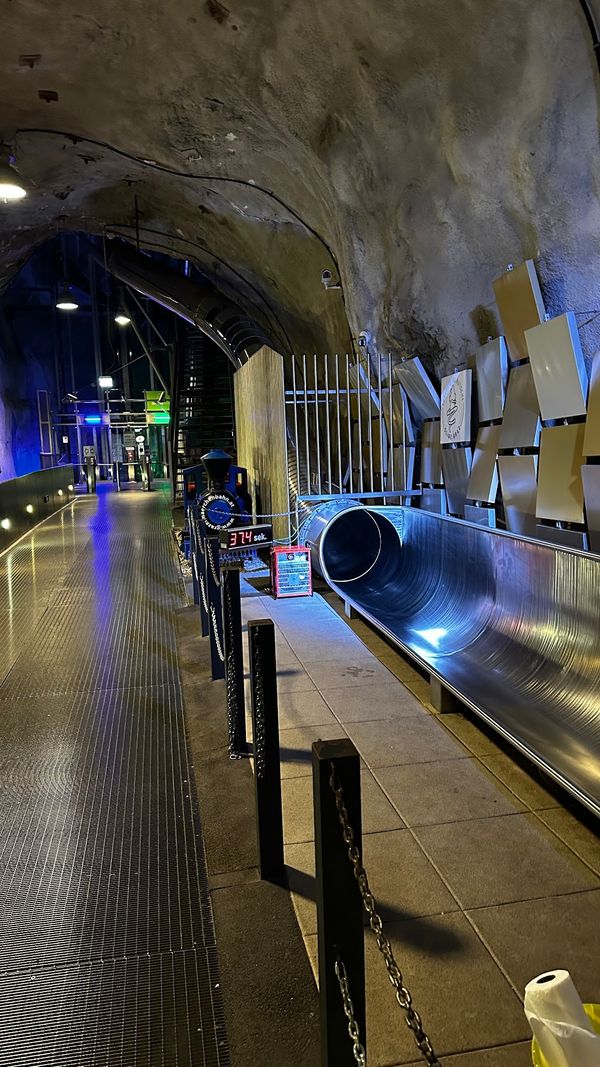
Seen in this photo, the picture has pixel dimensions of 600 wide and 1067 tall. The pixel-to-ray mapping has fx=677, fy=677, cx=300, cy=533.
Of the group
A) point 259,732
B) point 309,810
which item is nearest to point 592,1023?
point 259,732

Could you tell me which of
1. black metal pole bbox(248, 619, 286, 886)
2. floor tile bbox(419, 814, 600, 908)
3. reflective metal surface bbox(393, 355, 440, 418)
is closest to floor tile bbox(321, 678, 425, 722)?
floor tile bbox(419, 814, 600, 908)

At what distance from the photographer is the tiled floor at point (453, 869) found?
1.93m

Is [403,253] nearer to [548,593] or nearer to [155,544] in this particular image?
[548,593]

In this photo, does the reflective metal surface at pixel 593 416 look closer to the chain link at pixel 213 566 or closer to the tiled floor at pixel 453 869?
the tiled floor at pixel 453 869

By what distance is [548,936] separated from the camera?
2.18 metres

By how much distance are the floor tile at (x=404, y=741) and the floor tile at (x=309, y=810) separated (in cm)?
21

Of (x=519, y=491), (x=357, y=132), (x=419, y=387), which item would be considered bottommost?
(x=519, y=491)

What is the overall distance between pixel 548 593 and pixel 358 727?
4.30ft

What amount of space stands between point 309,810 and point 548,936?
44.8 inches

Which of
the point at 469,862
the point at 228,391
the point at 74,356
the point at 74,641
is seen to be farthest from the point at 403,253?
the point at 74,356

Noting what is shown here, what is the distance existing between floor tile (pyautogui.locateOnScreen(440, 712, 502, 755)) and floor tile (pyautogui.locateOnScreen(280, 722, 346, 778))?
635 mm

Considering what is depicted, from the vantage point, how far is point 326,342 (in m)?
11.8

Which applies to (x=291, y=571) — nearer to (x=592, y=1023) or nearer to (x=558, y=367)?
(x=558, y=367)

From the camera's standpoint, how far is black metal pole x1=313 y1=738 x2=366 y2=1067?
1.39m
